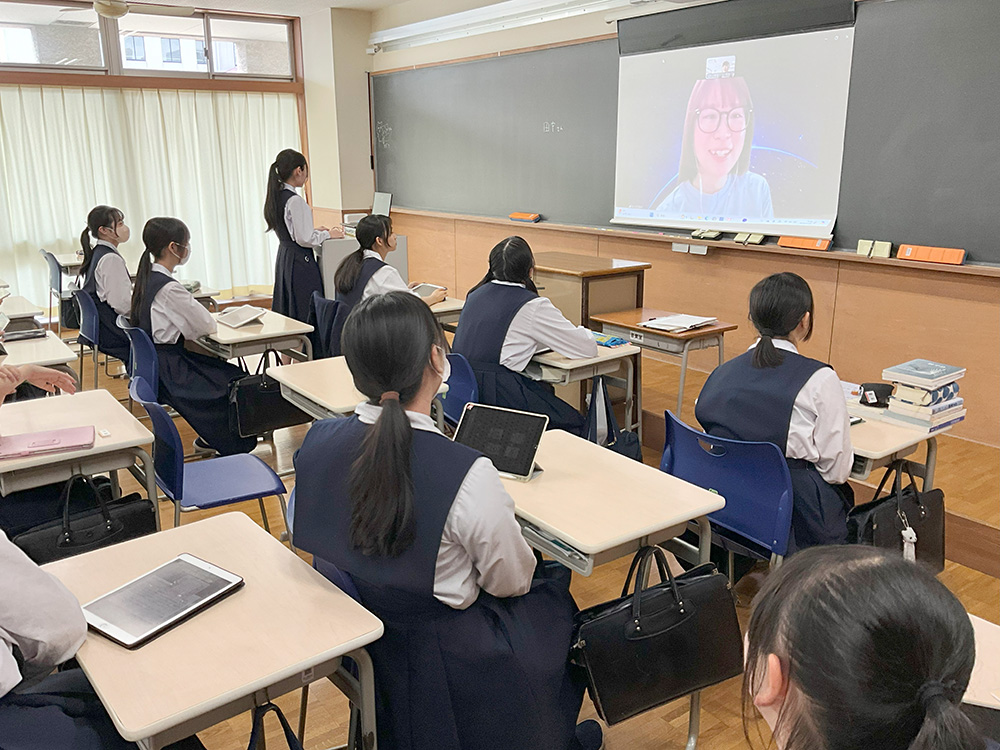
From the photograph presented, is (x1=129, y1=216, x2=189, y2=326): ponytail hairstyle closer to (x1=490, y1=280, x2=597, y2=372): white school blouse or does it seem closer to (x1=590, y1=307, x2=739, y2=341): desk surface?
(x1=490, y1=280, x2=597, y2=372): white school blouse

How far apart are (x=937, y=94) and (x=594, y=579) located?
3.05 metres

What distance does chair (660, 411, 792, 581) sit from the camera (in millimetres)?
2252

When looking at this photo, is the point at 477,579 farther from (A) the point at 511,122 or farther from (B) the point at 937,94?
(A) the point at 511,122

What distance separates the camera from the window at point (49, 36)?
674 centimetres

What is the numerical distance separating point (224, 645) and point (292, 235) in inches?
164

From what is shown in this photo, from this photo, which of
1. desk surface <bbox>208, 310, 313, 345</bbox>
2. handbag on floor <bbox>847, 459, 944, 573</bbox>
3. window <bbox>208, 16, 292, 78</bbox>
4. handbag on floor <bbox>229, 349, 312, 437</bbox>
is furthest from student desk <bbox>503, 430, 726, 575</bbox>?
window <bbox>208, 16, 292, 78</bbox>

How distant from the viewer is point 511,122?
22.2ft

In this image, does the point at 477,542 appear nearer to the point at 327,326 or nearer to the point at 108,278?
the point at 327,326

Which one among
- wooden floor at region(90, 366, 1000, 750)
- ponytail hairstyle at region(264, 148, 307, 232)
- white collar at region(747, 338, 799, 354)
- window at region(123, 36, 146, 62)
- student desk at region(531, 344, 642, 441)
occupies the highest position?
window at region(123, 36, 146, 62)

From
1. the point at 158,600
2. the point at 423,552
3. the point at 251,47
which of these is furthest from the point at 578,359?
the point at 251,47

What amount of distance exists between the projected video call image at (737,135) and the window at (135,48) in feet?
15.3

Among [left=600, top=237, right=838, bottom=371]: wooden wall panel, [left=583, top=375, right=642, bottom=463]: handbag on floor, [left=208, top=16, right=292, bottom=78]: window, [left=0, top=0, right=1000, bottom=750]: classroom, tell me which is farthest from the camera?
[left=208, top=16, right=292, bottom=78]: window

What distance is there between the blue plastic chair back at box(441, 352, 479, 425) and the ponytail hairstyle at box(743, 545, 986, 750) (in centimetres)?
243

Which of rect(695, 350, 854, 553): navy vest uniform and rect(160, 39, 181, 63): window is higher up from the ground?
rect(160, 39, 181, 63): window
